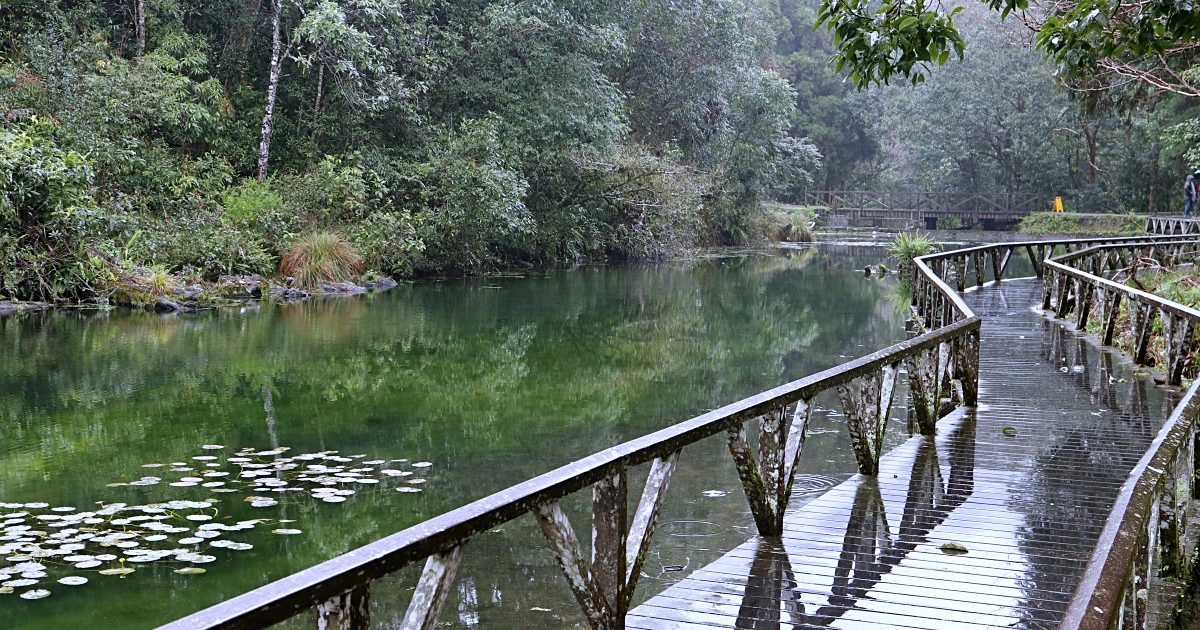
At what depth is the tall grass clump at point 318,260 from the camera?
82.1 feet

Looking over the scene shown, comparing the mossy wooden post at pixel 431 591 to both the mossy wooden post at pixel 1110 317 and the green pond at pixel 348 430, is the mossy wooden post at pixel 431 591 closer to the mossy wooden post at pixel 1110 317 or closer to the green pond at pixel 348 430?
the green pond at pixel 348 430

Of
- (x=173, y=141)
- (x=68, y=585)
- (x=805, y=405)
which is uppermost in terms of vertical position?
(x=173, y=141)

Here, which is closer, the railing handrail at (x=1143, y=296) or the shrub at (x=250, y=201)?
the railing handrail at (x=1143, y=296)

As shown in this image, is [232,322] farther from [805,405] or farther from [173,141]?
[805,405]

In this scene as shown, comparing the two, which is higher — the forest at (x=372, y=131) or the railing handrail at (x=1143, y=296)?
the forest at (x=372, y=131)

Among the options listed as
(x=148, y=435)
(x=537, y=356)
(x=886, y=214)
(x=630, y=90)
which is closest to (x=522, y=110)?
(x=630, y=90)

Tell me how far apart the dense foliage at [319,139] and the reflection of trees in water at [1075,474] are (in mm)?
16968

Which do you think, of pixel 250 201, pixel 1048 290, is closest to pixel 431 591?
pixel 1048 290

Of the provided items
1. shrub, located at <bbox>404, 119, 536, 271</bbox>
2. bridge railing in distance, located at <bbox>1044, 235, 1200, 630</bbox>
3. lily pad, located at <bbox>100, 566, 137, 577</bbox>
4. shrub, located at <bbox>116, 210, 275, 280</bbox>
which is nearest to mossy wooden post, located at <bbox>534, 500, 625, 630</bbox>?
bridge railing in distance, located at <bbox>1044, 235, 1200, 630</bbox>

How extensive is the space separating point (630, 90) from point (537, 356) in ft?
86.5

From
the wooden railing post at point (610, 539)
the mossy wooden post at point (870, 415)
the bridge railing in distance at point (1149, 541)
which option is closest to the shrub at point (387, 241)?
the bridge railing in distance at point (1149, 541)

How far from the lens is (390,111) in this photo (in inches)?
1177

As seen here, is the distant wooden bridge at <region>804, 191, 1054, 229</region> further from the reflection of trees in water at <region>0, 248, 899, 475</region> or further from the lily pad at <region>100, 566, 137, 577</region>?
the lily pad at <region>100, 566, 137, 577</region>

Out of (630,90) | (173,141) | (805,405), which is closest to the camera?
(805,405)
